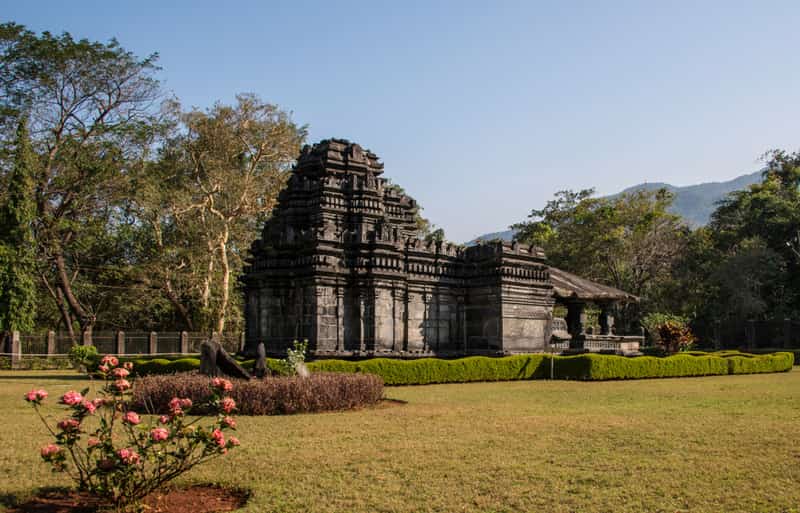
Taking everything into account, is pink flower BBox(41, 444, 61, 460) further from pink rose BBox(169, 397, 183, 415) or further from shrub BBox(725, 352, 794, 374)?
shrub BBox(725, 352, 794, 374)

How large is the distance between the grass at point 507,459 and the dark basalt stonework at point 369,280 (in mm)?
7137

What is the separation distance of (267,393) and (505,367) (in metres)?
9.14

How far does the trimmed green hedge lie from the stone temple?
1907 millimetres

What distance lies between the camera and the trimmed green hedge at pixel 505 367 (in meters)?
17.8

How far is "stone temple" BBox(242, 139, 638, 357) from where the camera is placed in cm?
2006

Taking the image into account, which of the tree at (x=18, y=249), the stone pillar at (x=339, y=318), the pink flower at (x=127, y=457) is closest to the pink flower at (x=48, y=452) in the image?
the pink flower at (x=127, y=457)

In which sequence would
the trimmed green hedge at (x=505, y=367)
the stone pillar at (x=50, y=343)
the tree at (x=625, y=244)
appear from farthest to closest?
the tree at (x=625, y=244) → the stone pillar at (x=50, y=343) → the trimmed green hedge at (x=505, y=367)

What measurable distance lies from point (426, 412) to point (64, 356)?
932 inches

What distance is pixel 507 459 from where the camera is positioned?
8.03 metres

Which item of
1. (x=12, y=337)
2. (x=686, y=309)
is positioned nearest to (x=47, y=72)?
(x=12, y=337)

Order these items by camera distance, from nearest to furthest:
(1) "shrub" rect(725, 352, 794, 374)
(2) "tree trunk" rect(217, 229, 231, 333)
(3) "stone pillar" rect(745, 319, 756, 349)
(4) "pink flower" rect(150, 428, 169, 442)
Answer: (4) "pink flower" rect(150, 428, 169, 442), (1) "shrub" rect(725, 352, 794, 374), (2) "tree trunk" rect(217, 229, 231, 333), (3) "stone pillar" rect(745, 319, 756, 349)

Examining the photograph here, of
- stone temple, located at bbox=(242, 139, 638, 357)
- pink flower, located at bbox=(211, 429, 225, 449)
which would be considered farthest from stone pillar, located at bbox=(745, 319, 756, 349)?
pink flower, located at bbox=(211, 429, 225, 449)

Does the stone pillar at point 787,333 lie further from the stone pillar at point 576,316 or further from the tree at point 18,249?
the tree at point 18,249

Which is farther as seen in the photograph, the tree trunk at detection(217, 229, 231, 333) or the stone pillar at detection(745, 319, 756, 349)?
the stone pillar at detection(745, 319, 756, 349)
